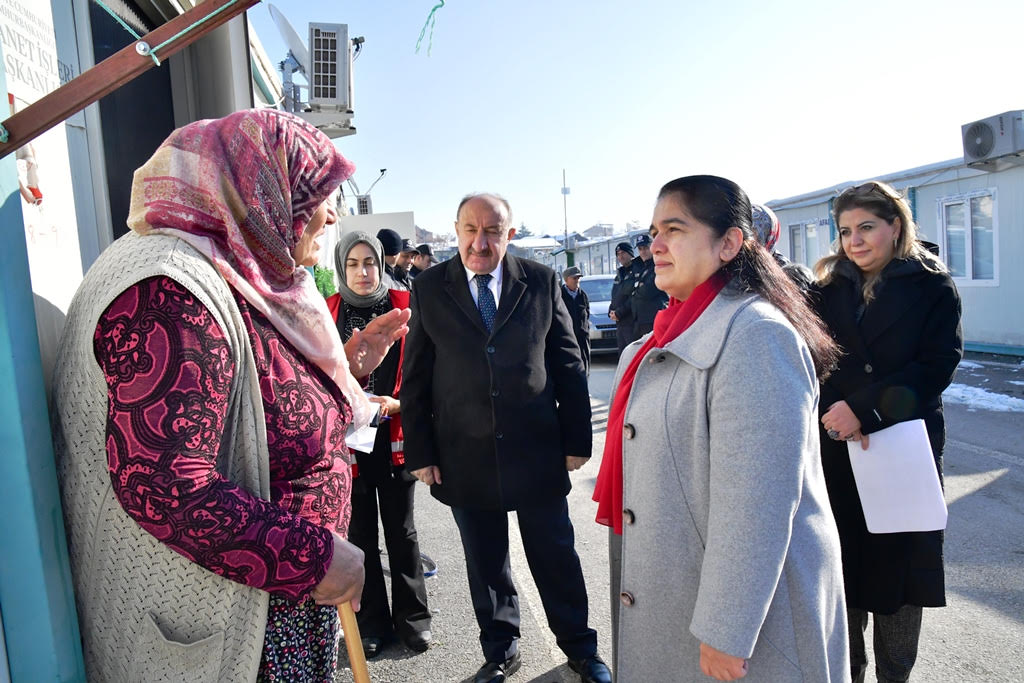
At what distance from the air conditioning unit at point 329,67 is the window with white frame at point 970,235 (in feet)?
35.6

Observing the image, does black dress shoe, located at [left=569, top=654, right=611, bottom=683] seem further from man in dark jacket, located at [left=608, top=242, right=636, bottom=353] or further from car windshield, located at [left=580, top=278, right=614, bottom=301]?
car windshield, located at [left=580, top=278, right=614, bottom=301]

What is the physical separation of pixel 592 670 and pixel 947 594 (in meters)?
1.98

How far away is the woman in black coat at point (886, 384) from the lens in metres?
2.44

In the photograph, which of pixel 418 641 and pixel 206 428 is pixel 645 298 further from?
pixel 206 428

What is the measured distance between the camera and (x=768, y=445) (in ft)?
4.96

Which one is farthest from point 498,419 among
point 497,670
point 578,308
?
point 578,308

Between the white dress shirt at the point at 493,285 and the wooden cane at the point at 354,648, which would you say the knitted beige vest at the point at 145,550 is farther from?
the white dress shirt at the point at 493,285

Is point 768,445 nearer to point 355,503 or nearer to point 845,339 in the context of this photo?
point 845,339

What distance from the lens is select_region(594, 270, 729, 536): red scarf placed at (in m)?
1.78

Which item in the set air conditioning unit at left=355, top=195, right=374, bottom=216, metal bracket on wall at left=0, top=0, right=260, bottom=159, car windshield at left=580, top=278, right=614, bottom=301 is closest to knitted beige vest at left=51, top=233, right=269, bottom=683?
metal bracket on wall at left=0, top=0, right=260, bottom=159

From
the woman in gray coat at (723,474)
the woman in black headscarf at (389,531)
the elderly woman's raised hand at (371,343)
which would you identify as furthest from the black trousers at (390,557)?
the woman in gray coat at (723,474)

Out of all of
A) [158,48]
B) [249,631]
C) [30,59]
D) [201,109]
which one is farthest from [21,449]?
[201,109]

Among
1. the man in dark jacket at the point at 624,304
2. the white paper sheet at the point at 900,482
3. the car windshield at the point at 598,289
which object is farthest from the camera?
the car windshield at the point at 598,289

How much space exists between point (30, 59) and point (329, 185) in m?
0.66
